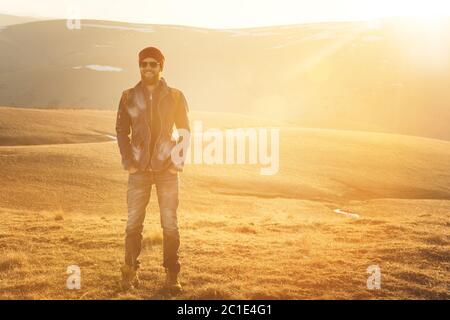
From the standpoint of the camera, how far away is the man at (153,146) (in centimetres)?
722

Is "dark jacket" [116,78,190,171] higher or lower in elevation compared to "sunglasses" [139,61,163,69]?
lower

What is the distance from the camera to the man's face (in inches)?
283

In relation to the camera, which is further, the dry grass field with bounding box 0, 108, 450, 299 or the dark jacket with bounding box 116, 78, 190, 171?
the dry grass field with bounding box 0, 108, 450, 299

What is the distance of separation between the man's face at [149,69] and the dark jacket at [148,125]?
0.52ft

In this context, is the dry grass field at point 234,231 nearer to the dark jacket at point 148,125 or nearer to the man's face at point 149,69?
the dark jacket at point 148,125

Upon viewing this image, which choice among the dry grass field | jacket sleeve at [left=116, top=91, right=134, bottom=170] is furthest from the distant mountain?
jacket sleeve at [left=116, top=91, right=134, bottom=170]

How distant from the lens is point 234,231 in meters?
13.9

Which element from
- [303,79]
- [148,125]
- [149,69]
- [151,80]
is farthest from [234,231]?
[303,79]

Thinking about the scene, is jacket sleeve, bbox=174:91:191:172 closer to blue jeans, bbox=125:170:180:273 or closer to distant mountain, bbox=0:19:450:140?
blue jeans, bbox=125:170:180:273

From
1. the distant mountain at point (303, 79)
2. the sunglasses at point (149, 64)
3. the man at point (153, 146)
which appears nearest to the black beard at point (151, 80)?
the man at point (153, 146)

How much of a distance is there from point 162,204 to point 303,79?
462 ft

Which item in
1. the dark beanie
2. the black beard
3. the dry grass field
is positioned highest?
the dark beanie

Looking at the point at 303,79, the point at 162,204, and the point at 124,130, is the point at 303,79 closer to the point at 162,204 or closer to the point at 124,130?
the point at 124,130

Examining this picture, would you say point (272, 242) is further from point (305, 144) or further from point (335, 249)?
point (305, 144)
